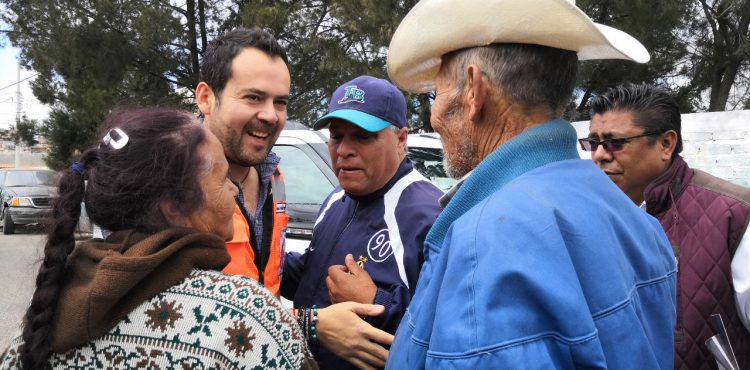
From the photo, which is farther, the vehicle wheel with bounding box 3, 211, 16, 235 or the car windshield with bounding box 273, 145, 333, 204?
the vehicle wheel with bounding box 3, 211, 16, 235

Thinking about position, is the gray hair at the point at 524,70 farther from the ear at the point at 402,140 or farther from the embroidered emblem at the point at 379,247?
the ear at the point at 402,140

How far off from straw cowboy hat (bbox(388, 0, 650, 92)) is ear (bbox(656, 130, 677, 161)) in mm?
1459

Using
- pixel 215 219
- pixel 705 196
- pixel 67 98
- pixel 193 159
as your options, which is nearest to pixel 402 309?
pixel 215 219

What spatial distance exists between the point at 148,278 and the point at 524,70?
959 millimetres

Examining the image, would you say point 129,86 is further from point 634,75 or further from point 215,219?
point 215,219

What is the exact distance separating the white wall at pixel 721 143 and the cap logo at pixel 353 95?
5.52 metres

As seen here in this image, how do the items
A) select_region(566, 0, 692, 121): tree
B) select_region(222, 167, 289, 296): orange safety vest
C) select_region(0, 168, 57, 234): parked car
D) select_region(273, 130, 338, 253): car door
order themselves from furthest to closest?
select_region(0, 168, 57, 234): parked car → select_region(566, 0, 692, 121): tree → select_region(273, 130, 338, 253): car door → select_region(222, 167, 289, 296): orange safety vest

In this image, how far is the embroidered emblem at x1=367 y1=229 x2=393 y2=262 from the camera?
2.21 m

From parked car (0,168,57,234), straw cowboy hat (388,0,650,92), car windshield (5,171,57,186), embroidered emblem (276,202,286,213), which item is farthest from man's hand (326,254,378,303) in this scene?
car windshield (5,171,57,186)

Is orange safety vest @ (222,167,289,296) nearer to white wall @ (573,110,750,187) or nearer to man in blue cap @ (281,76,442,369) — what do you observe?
man in blue cap @ (281,76,442,369)

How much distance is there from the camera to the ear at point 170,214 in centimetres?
147

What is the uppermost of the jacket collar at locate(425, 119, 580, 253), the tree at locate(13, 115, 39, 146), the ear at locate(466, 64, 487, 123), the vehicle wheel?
the ear at locate(466, 64, 487, 123)

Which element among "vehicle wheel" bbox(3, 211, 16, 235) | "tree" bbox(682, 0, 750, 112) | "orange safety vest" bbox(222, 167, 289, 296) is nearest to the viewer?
"orange safety vest" bbox(222, 167, 289, 296)

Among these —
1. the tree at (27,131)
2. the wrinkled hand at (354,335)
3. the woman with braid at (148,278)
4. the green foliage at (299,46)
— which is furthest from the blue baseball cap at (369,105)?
the tree at (27,131)
